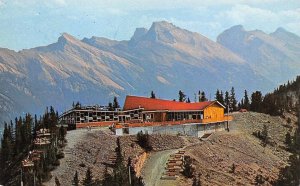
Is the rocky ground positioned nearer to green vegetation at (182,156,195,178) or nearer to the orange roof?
green vegetation at (182,156,195,178)

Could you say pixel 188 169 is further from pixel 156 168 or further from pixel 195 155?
pixel 195 155

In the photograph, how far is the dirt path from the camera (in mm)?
34922

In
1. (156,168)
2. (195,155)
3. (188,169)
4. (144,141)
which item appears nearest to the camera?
(188,169)

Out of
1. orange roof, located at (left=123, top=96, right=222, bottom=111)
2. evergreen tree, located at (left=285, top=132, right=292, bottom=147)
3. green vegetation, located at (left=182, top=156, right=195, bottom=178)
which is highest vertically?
orange roof, located at (left=123, top=96, right=222, bottom=111)

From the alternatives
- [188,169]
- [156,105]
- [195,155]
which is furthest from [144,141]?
[156,105]

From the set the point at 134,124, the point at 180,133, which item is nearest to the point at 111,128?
the point at 134,124

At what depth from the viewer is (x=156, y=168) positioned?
37.3 metres

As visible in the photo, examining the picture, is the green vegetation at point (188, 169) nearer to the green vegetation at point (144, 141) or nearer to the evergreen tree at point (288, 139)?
the green vegetation at point (144, 141)

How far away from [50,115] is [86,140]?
30.8 ft

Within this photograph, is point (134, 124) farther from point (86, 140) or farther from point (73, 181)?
point (73, 181)

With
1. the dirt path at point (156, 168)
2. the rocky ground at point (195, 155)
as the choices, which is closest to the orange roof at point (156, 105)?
the rocky ground at point (195, 155)

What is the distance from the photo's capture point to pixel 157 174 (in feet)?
119

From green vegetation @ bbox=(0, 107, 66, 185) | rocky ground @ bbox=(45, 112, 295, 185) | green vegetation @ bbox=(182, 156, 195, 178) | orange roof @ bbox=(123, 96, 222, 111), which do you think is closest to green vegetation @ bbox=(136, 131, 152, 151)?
rocky ground @ bbox=(45, 112, 295, 185)

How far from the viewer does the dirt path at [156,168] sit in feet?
115
